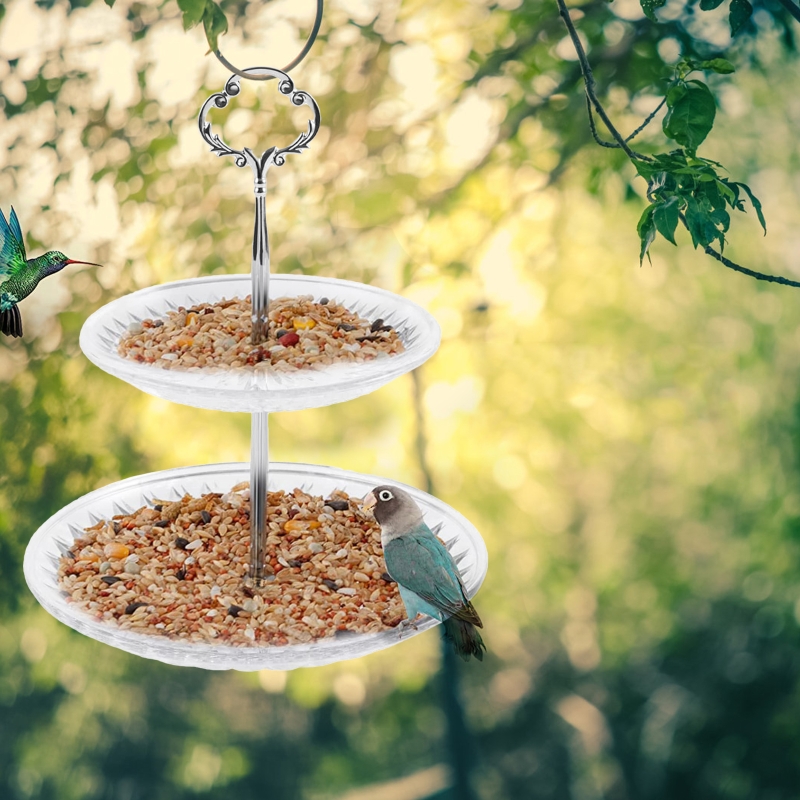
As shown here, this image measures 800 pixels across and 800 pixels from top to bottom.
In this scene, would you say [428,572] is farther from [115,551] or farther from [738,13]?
[738,13]

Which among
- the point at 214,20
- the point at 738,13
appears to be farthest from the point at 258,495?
the point at 738,13

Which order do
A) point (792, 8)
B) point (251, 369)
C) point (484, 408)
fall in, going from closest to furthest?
point (251, 369) → point (792, 8) → point (484, 408)

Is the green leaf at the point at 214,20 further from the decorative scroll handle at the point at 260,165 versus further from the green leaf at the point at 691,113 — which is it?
the green leaf at the point at 691,113

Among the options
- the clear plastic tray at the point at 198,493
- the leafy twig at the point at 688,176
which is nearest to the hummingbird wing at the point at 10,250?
the clear plastic tray at the point at 198,493

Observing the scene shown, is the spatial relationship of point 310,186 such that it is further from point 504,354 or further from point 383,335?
point 383,335

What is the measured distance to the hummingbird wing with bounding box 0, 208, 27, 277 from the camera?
3.93ft

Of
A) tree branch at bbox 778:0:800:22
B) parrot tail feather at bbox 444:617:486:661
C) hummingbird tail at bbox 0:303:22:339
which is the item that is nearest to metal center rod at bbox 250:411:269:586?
parrot tail feather at bbox 444:617:486:661

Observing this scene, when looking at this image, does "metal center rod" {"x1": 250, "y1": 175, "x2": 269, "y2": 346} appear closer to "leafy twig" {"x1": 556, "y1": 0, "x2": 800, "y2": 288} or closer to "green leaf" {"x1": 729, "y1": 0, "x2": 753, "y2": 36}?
"leafy twig" {"x1": 556, "y1": 0, "x2": 800, "y2": 288}

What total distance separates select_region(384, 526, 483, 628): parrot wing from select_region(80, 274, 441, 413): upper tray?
0.18 metres

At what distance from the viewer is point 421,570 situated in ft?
3.34

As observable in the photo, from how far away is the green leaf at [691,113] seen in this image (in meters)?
1.21

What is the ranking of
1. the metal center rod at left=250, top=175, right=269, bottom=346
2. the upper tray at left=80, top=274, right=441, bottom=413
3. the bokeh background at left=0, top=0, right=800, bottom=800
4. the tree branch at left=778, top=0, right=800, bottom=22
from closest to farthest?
the upper tray at left=80, top=274, right=441, bottom=413 < the metal center rod at left=250, top=175, right=269, bottom=346 < the tree branch at left=778, top=0, right=800, bottom=22 < the bokeh background at left=0, top=0, right=800, bottom=800

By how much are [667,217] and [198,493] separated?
2.26ft

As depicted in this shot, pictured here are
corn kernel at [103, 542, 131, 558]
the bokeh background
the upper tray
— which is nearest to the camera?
the upper tray
